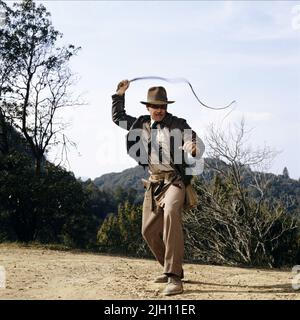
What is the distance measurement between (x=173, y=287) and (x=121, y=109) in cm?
195

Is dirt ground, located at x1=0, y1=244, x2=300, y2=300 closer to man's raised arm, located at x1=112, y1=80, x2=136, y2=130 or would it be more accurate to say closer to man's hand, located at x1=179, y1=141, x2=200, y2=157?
man's hand, located at x1=179, y1=141, x2=200, y2=157

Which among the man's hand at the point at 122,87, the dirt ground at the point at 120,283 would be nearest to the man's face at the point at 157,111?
the man's hand at the point at 122,87

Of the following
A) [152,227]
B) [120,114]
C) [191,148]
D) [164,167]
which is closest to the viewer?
[191,148]

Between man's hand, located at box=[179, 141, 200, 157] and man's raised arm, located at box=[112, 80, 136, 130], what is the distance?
88 centimetres

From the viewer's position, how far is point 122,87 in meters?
5.34

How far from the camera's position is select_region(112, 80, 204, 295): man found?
4676 millimetres

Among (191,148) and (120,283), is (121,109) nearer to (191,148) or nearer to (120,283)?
(191,148)

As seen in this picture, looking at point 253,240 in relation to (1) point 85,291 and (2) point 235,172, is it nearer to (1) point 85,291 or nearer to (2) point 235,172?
(2) point 235,172

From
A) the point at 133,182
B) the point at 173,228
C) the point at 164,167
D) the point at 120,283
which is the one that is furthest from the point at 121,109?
the point at 133,182

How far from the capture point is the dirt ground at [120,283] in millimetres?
4602

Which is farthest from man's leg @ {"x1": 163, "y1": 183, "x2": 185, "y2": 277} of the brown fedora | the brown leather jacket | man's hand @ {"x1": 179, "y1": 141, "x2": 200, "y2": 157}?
the brown fedora

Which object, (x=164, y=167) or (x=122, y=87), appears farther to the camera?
(x=122, y=87)

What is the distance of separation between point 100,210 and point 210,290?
53549 mm

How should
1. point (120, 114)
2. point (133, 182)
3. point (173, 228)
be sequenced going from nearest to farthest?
point (173, 228), point (120, 114), point (133, 182)
